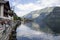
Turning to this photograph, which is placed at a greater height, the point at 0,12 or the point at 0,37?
the point at 0,12

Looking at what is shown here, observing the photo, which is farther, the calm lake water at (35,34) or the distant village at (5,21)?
the calm lake water at (35,34)

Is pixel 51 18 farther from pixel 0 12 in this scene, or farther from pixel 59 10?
pixel 0 12

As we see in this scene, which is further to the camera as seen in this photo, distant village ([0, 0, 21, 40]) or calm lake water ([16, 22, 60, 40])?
calm lake water ([16, 22, 60, 40])

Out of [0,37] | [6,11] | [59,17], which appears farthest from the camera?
[59,17]

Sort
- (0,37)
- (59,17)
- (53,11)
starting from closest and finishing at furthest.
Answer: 1. (0,37)
2. (59,17)
3. (53,11)

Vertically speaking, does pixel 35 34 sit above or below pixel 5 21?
below

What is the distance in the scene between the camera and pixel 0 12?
33594mm

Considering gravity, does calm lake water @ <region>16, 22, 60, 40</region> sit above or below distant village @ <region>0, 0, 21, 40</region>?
below

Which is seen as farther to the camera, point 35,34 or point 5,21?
point 35,34

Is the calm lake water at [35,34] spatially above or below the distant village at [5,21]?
below

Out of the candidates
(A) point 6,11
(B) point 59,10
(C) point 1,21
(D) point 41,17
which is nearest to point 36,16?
(D) point 41,17

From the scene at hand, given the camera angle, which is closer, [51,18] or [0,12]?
[0,12]

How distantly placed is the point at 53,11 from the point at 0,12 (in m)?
147

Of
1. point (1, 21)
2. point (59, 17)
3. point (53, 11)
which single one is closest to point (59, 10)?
point (53, 11)
